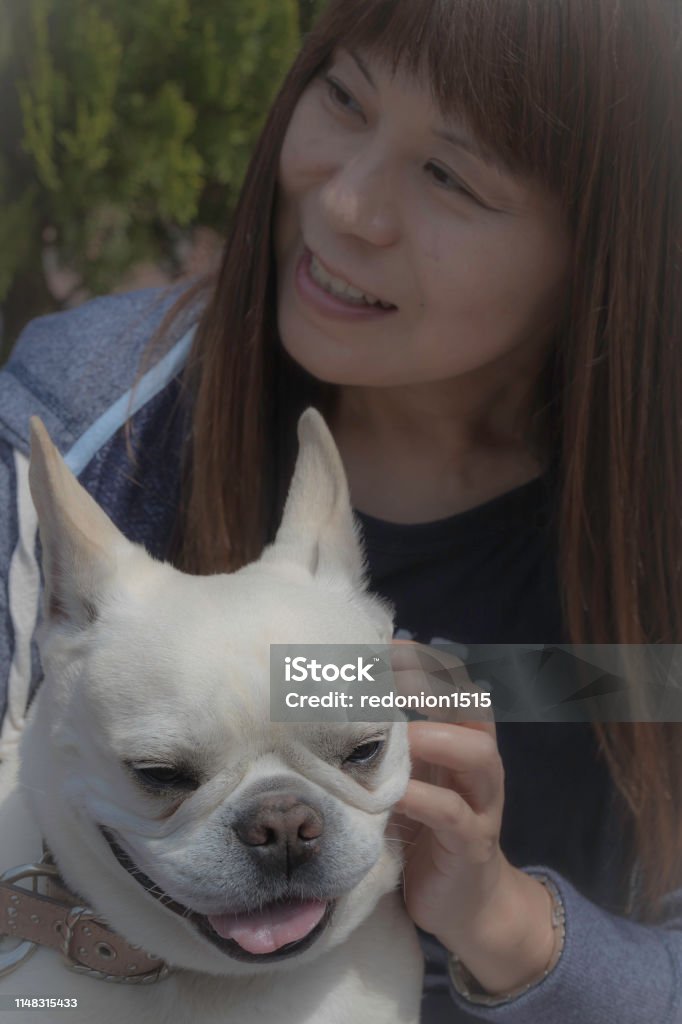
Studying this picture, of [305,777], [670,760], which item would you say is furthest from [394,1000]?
[670,760]

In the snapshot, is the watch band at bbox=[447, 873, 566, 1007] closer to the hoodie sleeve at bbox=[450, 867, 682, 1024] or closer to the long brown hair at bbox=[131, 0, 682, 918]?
the hoodie sleeve at bbox=[450, 867, 682, 1024]

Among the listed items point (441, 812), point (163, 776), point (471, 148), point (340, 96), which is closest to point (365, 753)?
point (441, 812)

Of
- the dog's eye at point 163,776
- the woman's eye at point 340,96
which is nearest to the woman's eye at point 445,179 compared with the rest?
the woman's eye at point 340,96

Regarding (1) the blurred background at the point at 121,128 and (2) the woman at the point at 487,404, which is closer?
(2) the woman at the point at 487,404

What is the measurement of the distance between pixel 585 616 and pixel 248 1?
1635 millimetres

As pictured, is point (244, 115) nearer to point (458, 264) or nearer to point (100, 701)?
point (458, 264)

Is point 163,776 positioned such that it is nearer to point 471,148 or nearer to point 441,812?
point 441,812

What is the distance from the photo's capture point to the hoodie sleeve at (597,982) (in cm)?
139

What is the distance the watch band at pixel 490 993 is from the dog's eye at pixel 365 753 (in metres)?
0.42

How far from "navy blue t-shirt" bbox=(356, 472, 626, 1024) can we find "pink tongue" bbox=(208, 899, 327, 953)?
569 mm

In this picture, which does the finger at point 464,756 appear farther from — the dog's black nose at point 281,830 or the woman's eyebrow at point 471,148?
the woman's eyebrow at point 471,148

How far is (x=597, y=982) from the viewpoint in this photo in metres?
1.41

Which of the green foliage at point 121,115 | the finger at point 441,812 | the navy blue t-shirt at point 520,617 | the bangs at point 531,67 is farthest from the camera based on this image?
the green foliage at point 121,115

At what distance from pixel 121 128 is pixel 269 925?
2.06 m
